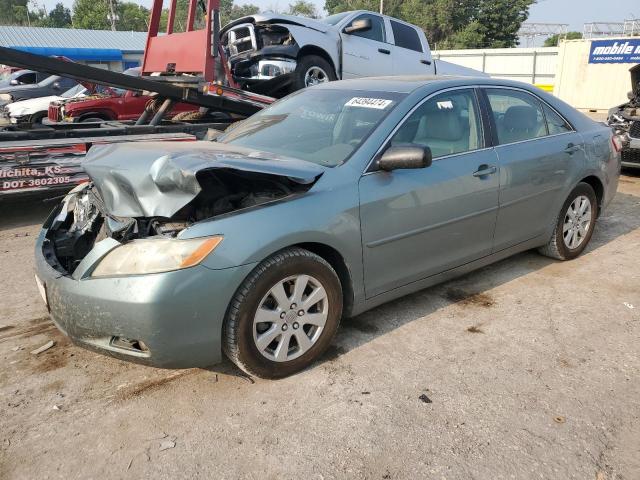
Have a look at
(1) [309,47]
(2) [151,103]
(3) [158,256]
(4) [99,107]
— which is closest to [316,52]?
(1) [309,47]

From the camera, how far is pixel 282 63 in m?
7.62

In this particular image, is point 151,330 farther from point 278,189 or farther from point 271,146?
point 271,146

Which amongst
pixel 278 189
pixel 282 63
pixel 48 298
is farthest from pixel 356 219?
pixel 282 63

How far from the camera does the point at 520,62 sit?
28.5 m

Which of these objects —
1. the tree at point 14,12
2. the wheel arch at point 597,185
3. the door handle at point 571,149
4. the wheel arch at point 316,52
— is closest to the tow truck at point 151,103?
the wheel arch at point 316,52

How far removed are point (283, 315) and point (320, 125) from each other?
56.6 inches

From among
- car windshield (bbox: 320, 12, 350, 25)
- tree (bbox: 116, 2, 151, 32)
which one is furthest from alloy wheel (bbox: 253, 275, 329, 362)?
tree (bbox: 116, 2, 151, 32)

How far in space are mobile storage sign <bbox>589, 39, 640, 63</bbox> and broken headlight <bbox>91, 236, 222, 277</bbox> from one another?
72.0ft

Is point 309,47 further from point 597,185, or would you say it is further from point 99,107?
point 99,107

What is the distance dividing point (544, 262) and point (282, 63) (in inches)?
183

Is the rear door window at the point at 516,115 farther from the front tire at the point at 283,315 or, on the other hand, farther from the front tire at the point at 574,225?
the front tire at the point at 283,315

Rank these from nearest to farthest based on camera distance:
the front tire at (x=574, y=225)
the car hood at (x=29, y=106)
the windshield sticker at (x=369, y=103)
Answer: the windshield sticker at (x=369, y=103) → the front tire at (x=574, y=225) → the car hood at (x=29, y=106)

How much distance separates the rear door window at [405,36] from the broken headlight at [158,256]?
316 inches

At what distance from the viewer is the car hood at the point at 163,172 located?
2.65 m
